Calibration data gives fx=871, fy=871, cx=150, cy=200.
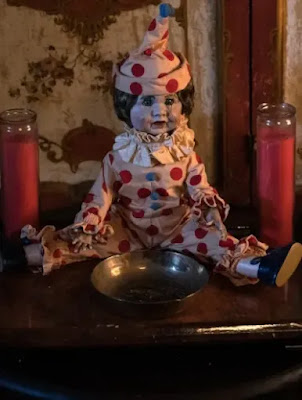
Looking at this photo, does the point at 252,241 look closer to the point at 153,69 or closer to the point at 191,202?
the point at 191,202

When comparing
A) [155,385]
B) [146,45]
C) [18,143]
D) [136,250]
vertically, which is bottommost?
[155,385]

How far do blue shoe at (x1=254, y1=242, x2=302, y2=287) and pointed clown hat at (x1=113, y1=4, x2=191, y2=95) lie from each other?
0.75 feet

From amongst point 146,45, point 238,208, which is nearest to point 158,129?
point 146,45

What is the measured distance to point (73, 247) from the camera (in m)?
1.08

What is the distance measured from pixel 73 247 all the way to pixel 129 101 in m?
0.19

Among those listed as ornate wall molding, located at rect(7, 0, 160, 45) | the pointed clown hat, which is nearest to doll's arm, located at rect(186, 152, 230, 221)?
the pointed clown hat

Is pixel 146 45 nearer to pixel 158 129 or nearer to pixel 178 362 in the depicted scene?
pixel 158 129

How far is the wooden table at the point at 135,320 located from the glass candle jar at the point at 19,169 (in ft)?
0.33

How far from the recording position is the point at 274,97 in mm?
1154

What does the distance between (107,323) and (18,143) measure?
0.27m

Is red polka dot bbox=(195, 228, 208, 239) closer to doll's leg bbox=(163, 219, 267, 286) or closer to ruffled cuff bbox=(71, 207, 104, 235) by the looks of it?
doll's leg bbox=(163, 219, 267, 286)

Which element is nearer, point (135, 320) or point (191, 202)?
point (135, 320)

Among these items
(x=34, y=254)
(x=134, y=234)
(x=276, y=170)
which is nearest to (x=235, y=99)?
(x=276, y=170)

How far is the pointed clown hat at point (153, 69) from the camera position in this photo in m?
1.02
